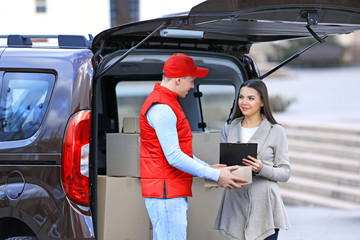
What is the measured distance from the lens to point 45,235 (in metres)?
3.56

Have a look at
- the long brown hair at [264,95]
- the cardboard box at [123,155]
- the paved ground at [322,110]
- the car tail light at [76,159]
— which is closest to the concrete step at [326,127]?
the paved ground at [322,110]

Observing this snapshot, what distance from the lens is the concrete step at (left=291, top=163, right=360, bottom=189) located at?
480 inches

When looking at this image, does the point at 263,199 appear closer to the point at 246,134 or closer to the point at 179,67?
the point at 246,134

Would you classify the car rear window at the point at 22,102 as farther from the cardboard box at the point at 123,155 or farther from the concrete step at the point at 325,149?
the concrete step at the point at 325,149

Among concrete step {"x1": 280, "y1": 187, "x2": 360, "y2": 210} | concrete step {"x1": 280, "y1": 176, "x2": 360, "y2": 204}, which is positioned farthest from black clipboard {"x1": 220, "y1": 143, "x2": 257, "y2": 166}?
concrete step {"x1": 280, "y1": 176, "x2": 360, "y2": 204}

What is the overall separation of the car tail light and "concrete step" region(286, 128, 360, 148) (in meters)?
10.8

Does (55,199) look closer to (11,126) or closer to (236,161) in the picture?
(11,126)

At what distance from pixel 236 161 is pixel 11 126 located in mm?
1372

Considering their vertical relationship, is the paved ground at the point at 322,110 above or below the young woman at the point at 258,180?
below

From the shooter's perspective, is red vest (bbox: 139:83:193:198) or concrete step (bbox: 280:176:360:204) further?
concrete step (bbox: 280:176:360:204)

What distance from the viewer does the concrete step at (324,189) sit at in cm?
1174

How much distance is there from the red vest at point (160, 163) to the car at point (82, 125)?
0.33 m

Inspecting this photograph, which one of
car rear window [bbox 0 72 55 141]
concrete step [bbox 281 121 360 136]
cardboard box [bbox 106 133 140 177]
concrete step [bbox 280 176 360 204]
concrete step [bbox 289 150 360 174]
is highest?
car rear window [bbox 0 72 55 141]

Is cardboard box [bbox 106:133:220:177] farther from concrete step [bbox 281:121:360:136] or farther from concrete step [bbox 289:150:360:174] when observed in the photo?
concrete step [bbox 281:121:360:136]
